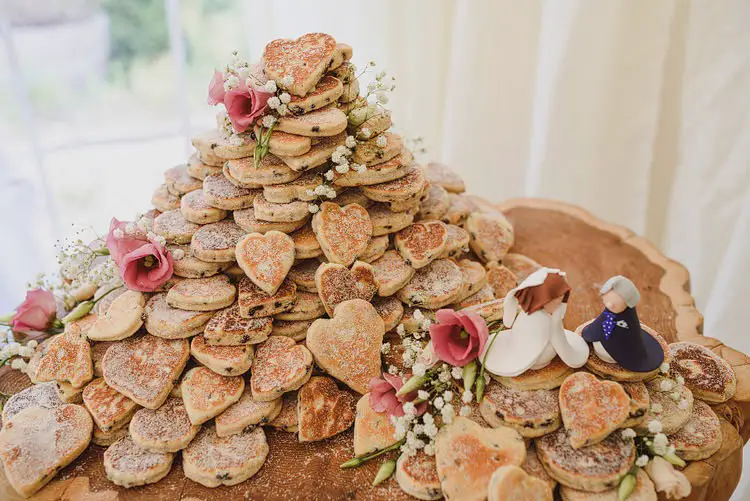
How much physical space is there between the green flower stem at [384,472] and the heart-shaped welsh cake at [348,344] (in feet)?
0.73

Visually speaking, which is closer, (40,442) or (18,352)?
(40,442)

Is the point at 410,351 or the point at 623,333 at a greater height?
the point at 623,333

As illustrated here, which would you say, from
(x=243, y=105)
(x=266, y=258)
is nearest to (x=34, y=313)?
(x=266, y=258)

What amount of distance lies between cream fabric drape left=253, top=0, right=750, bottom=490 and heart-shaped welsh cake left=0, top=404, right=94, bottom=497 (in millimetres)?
1797

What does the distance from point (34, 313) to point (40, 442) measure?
50cm

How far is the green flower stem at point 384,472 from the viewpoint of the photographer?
5.09 ft

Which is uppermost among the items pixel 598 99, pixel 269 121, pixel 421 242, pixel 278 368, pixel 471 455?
pixel 269 121

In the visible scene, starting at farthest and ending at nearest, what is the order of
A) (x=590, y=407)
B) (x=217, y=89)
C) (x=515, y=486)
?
(x=217, y=89) → (x=590, y=407) → (x=515, y=486)

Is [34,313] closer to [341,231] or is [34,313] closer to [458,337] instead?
[341,231]

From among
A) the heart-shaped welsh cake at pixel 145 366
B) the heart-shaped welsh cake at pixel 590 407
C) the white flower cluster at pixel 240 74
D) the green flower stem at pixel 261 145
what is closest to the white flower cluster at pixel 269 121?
the green flower stem at pixel 261 145

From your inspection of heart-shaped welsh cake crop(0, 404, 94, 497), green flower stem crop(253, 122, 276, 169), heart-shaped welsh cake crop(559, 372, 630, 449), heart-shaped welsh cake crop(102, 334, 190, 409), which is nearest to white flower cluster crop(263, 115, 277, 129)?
green flower stem crop(253, 122, 276, 169)

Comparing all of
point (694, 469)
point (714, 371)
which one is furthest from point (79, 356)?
point (714, 371)

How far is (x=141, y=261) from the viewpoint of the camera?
1789mm

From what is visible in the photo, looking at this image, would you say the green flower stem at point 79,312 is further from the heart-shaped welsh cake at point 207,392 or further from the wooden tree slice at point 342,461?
the heart-shaped welsh cake at point 207,392
